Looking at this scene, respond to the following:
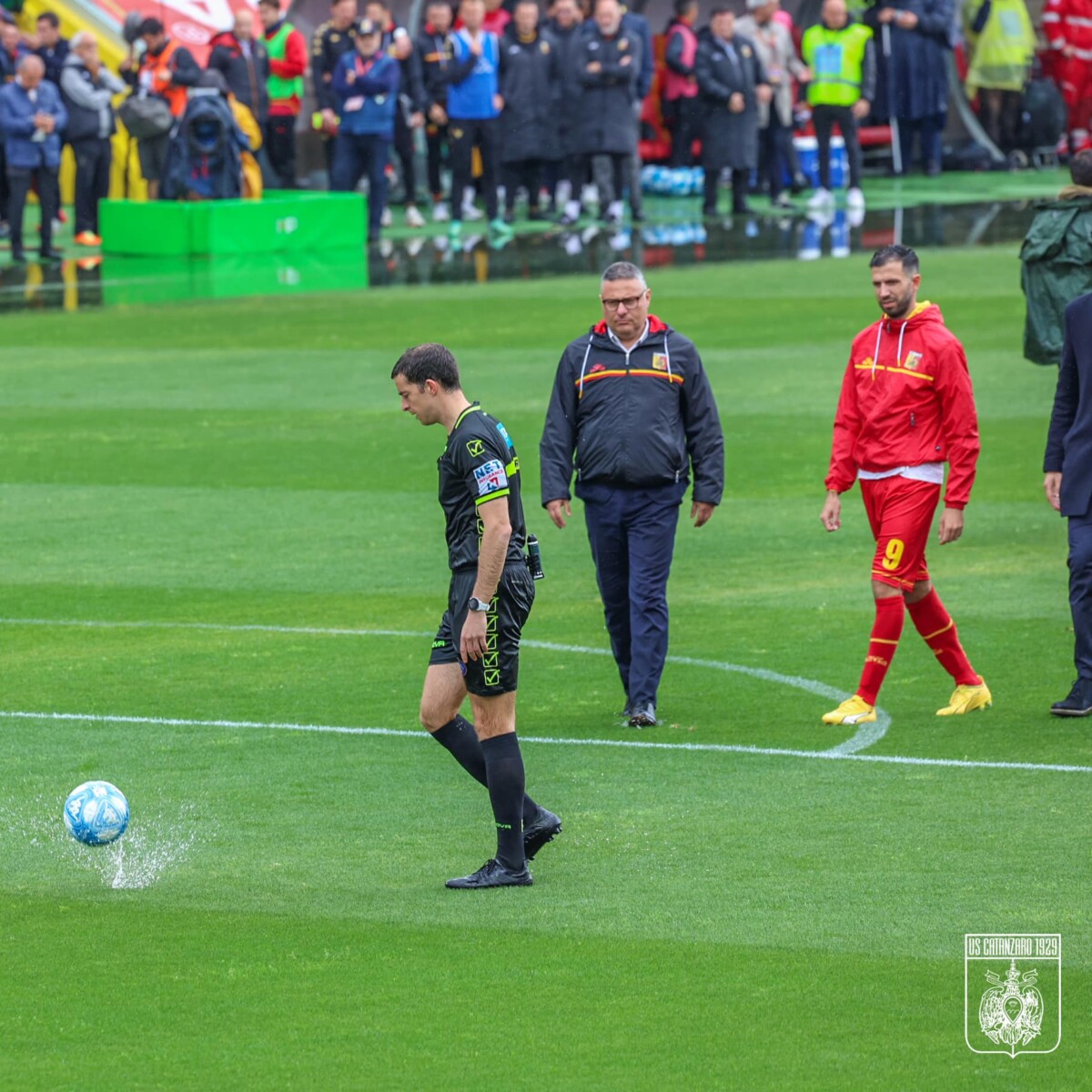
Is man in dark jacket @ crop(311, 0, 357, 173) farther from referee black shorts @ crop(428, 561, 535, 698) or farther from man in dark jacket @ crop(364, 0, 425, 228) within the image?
referee black shorts @ crop(428, 561, 535, 698)

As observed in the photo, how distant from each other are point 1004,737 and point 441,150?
92.6ft

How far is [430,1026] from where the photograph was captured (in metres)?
6.69

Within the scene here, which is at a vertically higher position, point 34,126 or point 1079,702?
point 34,126

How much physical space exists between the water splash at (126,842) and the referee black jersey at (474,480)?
1563mm

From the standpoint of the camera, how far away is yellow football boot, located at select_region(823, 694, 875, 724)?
34.1 ft

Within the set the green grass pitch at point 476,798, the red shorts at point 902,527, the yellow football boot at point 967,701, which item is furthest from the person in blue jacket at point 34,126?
the yellow football boot at point 967,701

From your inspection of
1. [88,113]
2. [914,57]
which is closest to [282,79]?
[88,113]

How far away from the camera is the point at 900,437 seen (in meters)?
10.3

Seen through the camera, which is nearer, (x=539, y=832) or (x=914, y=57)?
(x=539, y=832)

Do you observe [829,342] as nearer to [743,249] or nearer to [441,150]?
[743,249]

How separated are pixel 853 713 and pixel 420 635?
278 cm

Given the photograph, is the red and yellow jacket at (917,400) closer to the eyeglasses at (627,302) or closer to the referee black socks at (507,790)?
the eyeglasses at (627,302)

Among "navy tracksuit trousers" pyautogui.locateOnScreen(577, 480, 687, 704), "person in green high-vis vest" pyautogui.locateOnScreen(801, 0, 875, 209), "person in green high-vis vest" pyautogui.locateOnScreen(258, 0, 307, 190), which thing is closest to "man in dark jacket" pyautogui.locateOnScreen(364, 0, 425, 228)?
"person in green high-vis vest" pyautogui.locateOnScreen(258, 0, 307, 190)

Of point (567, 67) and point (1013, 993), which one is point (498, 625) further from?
point (567, 67)
